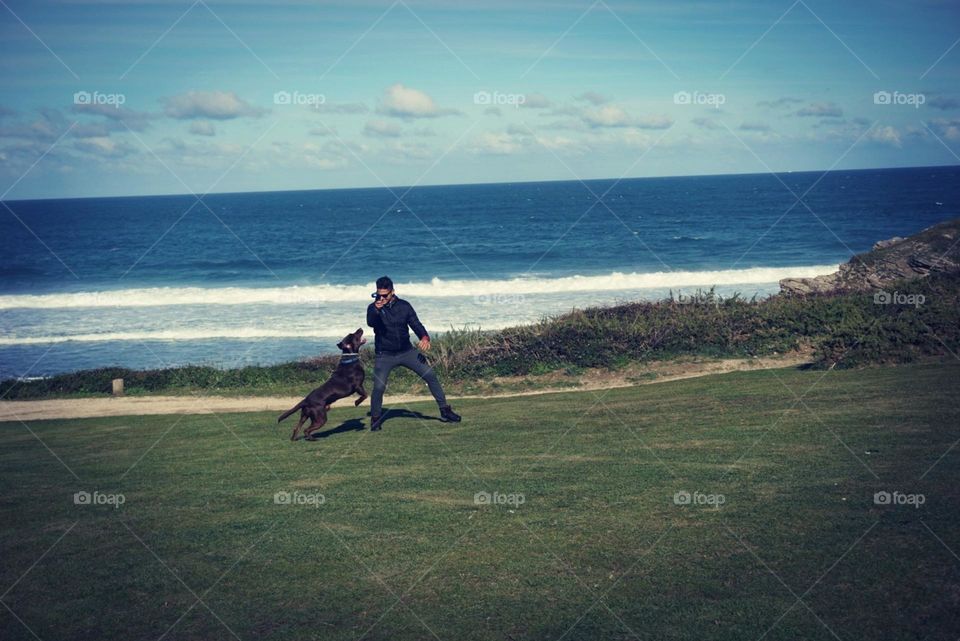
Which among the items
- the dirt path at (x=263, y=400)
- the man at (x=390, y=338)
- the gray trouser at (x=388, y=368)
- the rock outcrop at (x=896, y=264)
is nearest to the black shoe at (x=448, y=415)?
the man at (x=390, y=338)

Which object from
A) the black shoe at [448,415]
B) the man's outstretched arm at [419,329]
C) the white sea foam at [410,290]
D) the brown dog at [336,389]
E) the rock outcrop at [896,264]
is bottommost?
the black shoe at [448,415]

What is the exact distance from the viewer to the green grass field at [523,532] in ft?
19.5

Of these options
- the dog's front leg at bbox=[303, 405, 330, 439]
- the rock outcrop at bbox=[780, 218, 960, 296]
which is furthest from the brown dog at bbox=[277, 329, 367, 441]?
the rock outcrop at bbox=[780, 218, 960, 296]

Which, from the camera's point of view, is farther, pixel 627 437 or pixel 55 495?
pixel 627 437

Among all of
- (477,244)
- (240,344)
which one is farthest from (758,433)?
(477,244)

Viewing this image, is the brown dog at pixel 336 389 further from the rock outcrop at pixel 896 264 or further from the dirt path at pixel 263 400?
the rock outcrop at pixel 896 264

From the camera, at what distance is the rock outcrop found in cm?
2529

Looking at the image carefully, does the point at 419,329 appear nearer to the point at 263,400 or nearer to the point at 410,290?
the point at 263,400

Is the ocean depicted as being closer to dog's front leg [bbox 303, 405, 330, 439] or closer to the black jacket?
dog's front leg [bbox 303, 405, 330, 439]

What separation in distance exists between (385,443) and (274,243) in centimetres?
7661

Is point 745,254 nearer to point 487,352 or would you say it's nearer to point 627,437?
point 487,352

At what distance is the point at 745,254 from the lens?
63062 mm

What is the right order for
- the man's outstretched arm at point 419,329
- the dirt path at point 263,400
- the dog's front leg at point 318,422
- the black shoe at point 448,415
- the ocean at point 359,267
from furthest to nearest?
the ocean at point 359,267
the dirt path at point 263,400
the black shoe at point 448,415
the dog's front leg at point 318,422
the man's outstretched arm at point 419,329

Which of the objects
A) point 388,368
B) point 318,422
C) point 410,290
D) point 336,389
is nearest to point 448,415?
point 388,368
